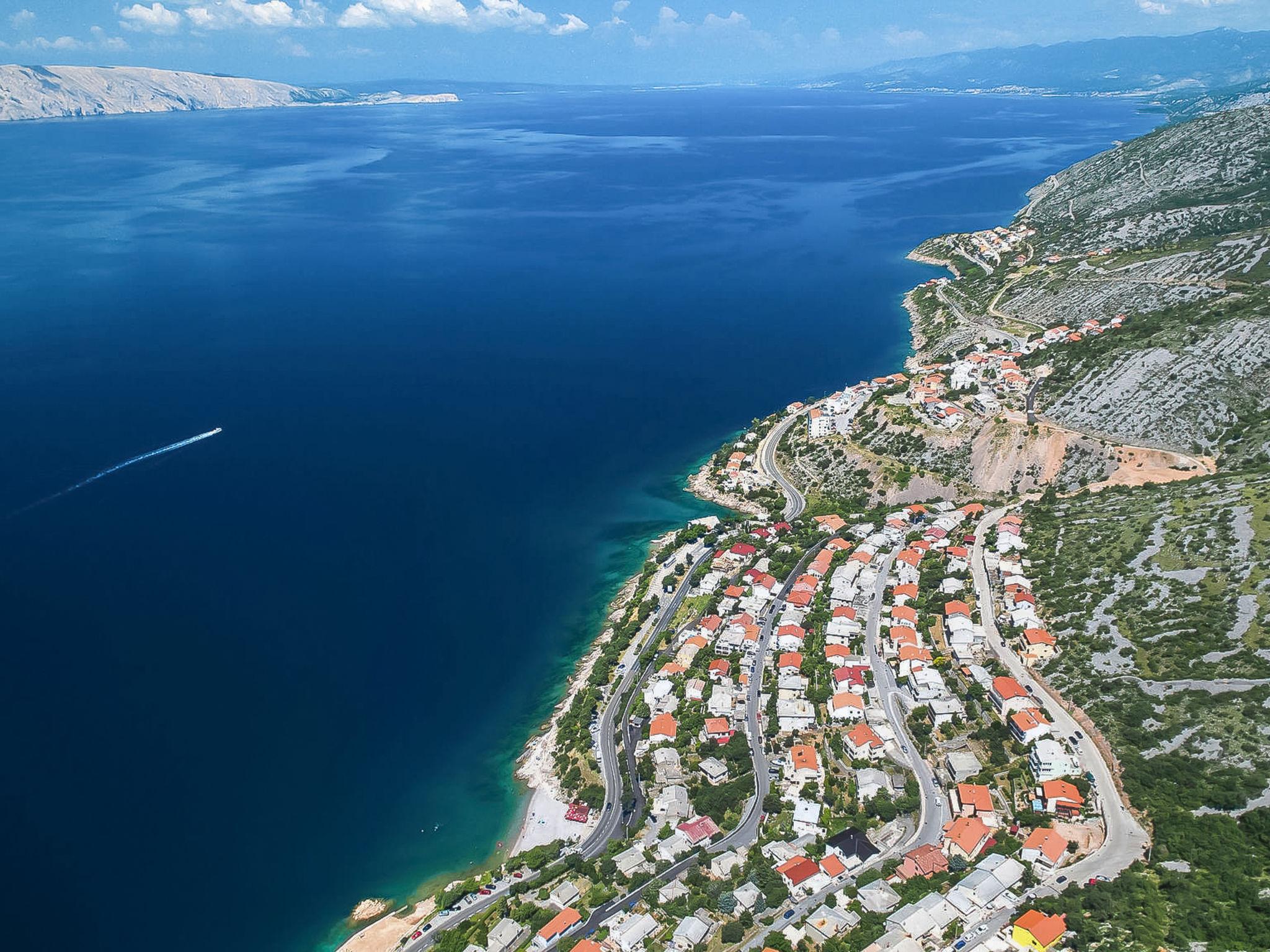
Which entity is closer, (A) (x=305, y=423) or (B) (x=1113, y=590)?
(B) (x=1113, y=590)

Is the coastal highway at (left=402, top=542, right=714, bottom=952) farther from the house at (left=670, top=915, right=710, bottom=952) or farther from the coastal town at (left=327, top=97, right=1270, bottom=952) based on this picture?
the house at (left=670, top=915, right=710, bottom=952)

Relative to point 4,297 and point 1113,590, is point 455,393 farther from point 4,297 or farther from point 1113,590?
point 4,297

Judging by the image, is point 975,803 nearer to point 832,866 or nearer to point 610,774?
point 832,866

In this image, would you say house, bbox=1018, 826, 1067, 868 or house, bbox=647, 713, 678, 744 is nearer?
house, bbox=1018, 826, 1067, 868

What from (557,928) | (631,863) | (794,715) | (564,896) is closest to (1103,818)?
(794,715)

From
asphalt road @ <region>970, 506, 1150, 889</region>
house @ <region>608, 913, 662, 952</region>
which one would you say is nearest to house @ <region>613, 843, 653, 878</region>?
house @ <region>608, 913, 662, 952</region>

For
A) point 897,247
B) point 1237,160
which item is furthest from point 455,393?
point 1237,160

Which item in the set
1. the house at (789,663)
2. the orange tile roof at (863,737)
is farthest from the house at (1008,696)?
the house at (789,663)
